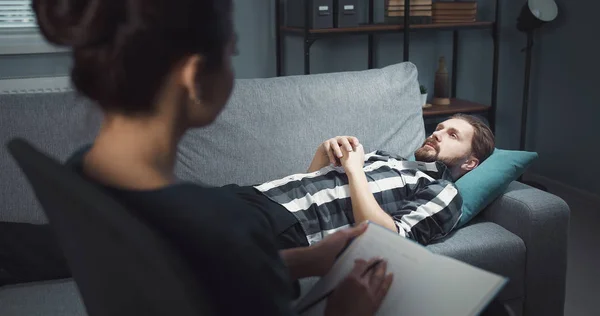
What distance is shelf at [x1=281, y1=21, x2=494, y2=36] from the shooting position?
308 cm

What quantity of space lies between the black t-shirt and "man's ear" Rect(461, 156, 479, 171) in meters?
1.51

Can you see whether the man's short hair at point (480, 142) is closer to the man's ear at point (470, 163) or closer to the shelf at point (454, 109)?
the man's ear at point (470, 163)

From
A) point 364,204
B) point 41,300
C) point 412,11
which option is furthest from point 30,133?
point 412,11

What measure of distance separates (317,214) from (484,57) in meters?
2.44

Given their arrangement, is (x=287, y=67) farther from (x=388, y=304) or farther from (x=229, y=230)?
(x=229, y=230)

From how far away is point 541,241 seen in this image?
182 centimetres

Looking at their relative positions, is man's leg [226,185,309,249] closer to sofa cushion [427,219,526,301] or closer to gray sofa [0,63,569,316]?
gray sofa [0,63,569,316]

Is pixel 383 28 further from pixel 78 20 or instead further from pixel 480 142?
pixel 78 20

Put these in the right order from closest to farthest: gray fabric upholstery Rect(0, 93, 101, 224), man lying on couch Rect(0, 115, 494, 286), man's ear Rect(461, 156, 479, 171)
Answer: man lying on couch Rect(0, 115, 494, 286) → gray fabric upholstery Rect(0, 93, 101, 224) → man's ear Rect(461, 156, 479, 171)

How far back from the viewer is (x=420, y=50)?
3672 mm

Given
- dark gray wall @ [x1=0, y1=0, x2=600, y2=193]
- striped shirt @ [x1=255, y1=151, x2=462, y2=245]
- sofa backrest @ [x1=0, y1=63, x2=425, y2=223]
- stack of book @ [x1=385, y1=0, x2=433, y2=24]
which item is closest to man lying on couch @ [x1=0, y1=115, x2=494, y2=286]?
striped shirt @ [x1=255, y1=151, x2=462, y2=245]

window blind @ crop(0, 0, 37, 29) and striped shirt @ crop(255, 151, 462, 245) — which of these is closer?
striped shirt @ crop(255, 151, 462, 245)

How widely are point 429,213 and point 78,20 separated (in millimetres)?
1308

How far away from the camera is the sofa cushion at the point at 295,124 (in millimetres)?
1934
